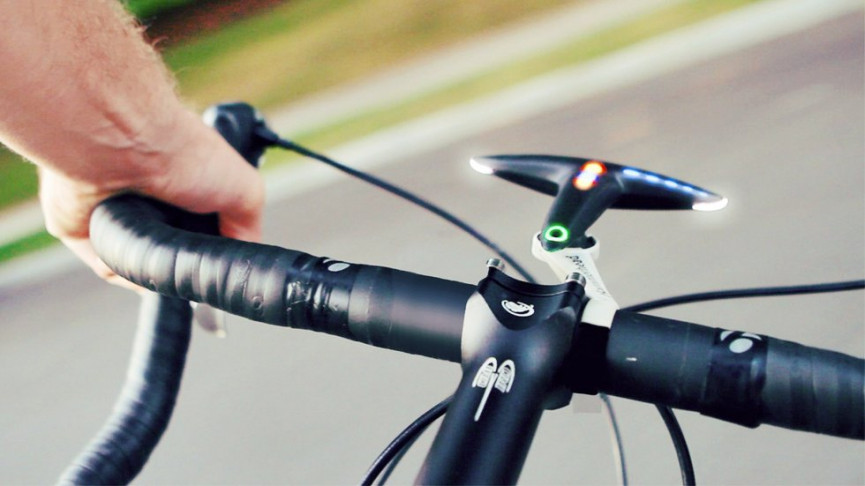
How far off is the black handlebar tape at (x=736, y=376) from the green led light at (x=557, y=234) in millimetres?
108

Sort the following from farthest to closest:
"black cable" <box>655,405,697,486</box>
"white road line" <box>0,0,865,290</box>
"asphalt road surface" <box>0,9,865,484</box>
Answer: "white road line" <box>0,0,865,290</box> < "asphalt road surface" <box>0,9,865,484</box> < "black cable" <box>655,405,697,486</box>

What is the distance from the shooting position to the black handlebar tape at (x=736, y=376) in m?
0.44

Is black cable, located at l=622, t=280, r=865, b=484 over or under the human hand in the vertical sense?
under

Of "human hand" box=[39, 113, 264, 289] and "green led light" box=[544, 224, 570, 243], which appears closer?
"green led light" box=[544, 224, 570, 243]

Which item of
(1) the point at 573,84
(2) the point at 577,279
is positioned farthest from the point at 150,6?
(2) the point at 577,279

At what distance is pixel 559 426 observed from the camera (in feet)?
4.53

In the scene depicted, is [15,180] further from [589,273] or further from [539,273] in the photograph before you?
[589,273]

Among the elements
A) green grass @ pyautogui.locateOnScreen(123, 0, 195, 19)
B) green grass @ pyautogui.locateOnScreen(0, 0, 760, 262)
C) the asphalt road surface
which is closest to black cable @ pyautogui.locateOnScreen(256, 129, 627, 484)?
the asphalt road surface

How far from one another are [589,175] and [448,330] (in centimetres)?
19

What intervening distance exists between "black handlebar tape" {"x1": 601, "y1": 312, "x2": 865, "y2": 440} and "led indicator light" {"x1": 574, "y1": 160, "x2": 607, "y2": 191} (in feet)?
0.49

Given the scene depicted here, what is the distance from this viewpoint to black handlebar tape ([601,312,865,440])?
17.5 inches

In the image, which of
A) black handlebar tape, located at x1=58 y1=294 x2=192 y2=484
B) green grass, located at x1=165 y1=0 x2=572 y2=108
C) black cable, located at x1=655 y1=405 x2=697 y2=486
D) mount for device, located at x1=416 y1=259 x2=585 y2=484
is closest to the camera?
mount for device, located at x1=416 y1=259 x2=585 y2=484

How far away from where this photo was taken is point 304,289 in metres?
0.55

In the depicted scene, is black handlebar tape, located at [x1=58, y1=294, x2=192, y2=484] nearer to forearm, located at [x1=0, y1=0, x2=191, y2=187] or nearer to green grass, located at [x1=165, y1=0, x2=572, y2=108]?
forearm, located at [x1=0, y1=0, x2=191, y2=187]
